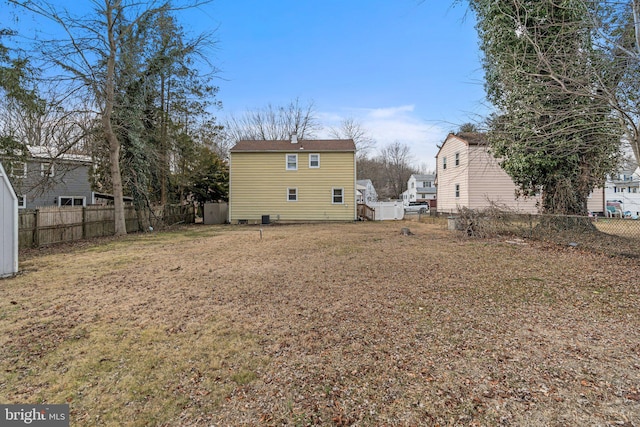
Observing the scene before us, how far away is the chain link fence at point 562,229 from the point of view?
301 inches

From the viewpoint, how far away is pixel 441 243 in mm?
9641

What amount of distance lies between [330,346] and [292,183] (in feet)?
56.3

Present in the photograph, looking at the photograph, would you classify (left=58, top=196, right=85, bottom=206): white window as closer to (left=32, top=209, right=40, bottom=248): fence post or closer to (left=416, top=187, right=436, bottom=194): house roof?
(left=32, top=209, right=40, bottom=248): fence post

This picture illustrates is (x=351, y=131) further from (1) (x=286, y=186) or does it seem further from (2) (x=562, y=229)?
(2) (x=562, y=229)

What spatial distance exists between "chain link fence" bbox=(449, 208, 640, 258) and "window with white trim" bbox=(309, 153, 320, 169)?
1021 cm

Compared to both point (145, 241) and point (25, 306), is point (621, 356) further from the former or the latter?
point (145, 241)

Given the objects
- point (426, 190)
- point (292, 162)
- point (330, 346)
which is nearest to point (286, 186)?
point (292, 162)

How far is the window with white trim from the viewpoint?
19.7m

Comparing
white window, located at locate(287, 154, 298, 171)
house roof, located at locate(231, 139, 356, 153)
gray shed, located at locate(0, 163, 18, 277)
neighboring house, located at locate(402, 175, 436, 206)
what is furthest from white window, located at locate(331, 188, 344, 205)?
neighboring house, located at locate(402, 175, 436, 206)

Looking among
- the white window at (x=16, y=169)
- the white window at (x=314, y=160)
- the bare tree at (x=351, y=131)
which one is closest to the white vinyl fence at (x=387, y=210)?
the white window at (x=314, y=160)

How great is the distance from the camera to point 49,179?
12.3m

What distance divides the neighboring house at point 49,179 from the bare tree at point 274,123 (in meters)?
17.6

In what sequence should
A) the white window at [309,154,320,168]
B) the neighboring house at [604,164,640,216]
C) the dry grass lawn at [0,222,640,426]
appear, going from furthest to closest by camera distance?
the neighboring house at [604,164,640,216], the white window at [309,154,320,168], the dry grass lawn at [0,222,640,426]

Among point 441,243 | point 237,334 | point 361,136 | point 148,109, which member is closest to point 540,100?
point 441,243
